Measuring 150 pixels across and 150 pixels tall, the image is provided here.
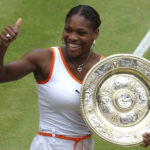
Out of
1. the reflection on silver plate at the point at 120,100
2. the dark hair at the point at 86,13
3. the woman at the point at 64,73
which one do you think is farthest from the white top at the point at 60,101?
the dark hair at the point at 86,13

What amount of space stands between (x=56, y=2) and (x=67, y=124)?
4434 millimetres

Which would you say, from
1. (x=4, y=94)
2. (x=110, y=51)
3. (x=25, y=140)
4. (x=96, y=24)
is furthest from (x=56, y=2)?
(x=96, y=24)

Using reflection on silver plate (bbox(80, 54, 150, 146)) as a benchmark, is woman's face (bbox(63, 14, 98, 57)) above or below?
above

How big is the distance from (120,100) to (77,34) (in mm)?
672

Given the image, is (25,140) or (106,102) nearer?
(106,102)

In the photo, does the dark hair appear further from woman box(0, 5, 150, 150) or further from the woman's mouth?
the woman's mouth

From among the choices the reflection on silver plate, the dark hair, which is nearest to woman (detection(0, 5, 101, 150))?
the dark hair

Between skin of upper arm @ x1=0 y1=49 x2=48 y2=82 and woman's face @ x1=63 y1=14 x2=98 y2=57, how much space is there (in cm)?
24

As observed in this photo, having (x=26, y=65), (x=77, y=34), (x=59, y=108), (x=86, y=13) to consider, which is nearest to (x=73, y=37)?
(x=77, y=34)

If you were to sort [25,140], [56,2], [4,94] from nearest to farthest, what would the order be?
[25,140] → [4,94] → [56,2]

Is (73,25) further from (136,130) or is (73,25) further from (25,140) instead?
(25,140)

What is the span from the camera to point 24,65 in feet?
13.7

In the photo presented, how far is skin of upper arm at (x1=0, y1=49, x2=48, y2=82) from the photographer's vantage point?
4.13m

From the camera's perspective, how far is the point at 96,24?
4.29 m
